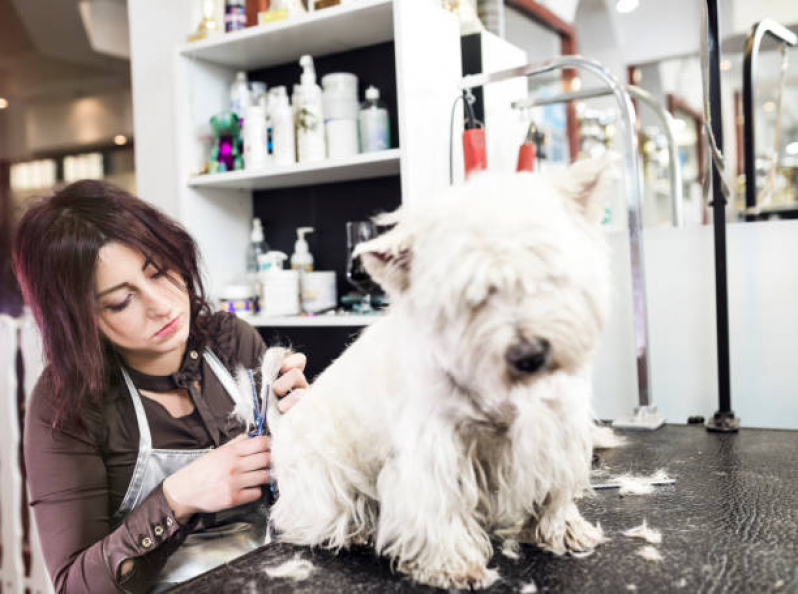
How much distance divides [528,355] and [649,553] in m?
0.38

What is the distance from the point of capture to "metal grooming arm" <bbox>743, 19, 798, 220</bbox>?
5.26 ft

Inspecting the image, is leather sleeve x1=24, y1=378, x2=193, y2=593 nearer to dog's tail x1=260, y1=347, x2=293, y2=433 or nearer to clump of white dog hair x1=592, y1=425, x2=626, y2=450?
dog's tail x1=260, y1=347, x2=293, y2=433

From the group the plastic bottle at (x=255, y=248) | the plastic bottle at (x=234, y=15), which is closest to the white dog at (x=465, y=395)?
the plastic bottle at (x=255, y=248)

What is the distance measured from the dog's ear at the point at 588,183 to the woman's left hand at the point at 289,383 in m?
0.50

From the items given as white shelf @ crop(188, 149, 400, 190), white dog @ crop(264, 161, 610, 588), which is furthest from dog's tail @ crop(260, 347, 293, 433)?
white shelf @ crop(188, 149, 400, 190)

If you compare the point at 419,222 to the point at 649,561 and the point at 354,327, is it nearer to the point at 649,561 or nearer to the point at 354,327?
the point at 649,561

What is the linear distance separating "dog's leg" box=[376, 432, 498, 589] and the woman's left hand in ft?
1.03

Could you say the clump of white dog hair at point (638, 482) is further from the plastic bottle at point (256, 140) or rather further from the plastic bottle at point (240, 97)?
the plastic bottle at point (240, 97)

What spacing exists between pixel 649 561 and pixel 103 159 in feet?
9.69

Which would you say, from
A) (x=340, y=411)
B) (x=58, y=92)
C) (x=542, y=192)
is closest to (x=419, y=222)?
(x=542, y=192)

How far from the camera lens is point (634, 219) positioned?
5.23ft

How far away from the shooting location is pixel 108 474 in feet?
4.06

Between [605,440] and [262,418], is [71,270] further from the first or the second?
[605,440]

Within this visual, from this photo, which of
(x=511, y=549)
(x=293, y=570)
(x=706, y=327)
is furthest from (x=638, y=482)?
(x=706, y=327)
